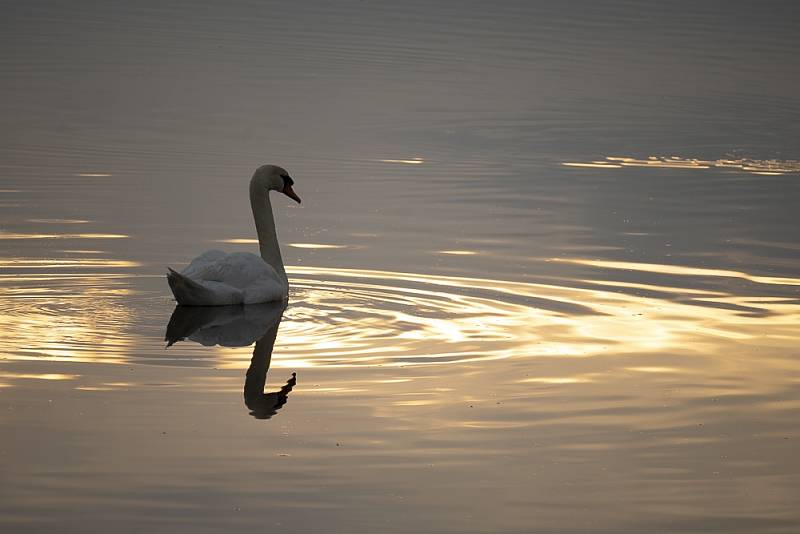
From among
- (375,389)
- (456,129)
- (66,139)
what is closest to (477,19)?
→ (456,129)

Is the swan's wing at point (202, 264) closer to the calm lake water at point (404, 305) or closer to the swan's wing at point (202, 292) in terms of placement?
the swan's wing at point (202, 292)

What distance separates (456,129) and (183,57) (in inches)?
324

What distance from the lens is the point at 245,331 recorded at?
1105 centimetres

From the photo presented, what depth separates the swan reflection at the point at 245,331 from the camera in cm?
927

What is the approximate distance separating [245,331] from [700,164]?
30.3 feet

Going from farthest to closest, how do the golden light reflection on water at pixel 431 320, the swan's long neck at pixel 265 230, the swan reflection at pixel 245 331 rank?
the swan's long neck at pixel 265 230, the golden light reflection on water at pixel 431 320, the swan reflection at pixel 245 331

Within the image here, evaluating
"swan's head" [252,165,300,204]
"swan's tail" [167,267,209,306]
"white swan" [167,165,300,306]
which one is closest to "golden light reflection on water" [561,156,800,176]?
"swan's head" [252,165,300,204]

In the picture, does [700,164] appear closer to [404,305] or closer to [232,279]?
[404,305]

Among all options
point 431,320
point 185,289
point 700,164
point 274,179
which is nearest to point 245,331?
point 185,289

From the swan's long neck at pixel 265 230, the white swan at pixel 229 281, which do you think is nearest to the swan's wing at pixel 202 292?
the white swan at pixel 229 281

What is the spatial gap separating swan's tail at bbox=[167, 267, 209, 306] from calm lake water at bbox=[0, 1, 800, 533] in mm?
113

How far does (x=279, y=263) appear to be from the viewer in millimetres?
12445

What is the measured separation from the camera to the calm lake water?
25.0ft

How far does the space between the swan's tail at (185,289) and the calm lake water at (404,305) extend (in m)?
0.11
